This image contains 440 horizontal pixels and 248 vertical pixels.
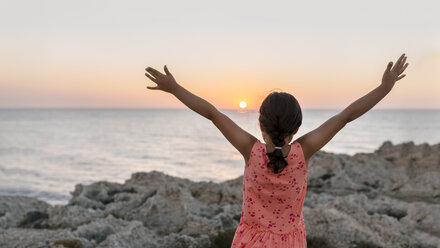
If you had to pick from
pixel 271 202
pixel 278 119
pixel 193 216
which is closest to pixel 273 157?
pixel 278 119

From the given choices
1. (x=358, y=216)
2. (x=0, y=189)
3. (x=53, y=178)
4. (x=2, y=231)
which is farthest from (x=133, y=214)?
(x=53, y=178)

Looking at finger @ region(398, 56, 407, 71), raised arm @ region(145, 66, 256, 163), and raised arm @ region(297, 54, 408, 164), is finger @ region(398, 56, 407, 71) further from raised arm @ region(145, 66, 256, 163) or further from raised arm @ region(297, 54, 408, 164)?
raised arm @ region(145, 66, 256, 163)

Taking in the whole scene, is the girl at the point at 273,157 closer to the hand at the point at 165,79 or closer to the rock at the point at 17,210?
the hand at the point at 165,79

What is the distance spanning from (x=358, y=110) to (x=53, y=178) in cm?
2637

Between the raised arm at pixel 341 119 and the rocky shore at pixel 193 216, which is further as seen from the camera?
the rocky shore at pixel 193 216

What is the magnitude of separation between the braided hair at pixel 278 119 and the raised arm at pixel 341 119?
196 mm

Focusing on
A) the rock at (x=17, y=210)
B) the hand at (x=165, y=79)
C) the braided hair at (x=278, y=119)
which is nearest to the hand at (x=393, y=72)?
the braided hair at (x=278, y=119)

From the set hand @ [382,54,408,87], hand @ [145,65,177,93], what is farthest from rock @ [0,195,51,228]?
hand @ [382,54,408,87]

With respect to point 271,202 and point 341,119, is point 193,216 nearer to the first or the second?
point 271,202

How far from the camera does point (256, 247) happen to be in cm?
289

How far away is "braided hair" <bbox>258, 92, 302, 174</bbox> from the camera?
262 cm

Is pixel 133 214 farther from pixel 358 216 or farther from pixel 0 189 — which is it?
pixel 0 189

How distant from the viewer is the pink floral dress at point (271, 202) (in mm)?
2811

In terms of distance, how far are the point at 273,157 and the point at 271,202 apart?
346 mm
